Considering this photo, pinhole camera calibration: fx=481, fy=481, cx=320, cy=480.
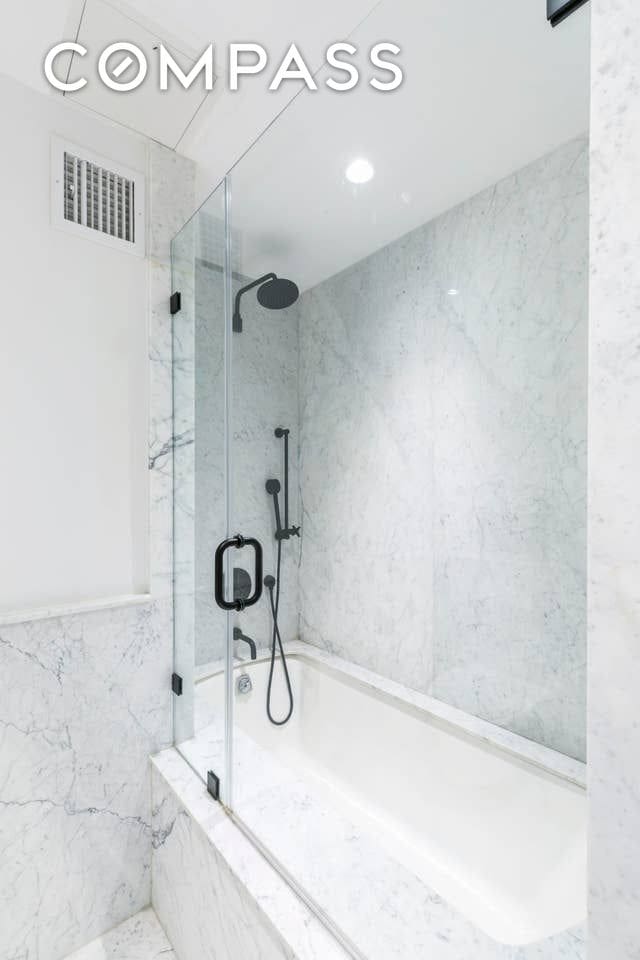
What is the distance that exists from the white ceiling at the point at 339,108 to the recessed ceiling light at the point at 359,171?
0.06ft

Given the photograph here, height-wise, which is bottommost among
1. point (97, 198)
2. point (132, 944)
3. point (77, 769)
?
point (132, 944)

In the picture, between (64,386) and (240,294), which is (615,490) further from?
(64,386)

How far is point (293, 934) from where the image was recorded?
2.81ft

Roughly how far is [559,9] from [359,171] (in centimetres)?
59

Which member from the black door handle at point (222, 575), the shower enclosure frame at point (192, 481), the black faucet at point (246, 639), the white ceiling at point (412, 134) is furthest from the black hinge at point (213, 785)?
the white ceiling at point (412, 134)

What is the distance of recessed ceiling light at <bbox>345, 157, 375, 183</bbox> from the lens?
1257 mm

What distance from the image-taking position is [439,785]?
1375 millimetres

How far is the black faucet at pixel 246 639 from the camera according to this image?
4.58 ft

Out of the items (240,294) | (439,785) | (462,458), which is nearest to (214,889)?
(439,785)

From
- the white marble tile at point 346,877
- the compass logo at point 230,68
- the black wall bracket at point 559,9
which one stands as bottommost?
the white marble tile at point 346,877

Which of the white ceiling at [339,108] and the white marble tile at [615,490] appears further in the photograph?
the white ceiling at [339,108]

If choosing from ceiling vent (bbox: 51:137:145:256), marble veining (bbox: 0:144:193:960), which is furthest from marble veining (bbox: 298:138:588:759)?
ceiling vent (bbox: 51:137:145:256)

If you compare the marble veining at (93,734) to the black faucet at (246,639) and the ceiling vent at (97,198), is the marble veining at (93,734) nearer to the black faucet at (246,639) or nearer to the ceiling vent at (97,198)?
the ceiling vent at (97,198)

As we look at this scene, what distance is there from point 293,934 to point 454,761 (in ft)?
2.10
